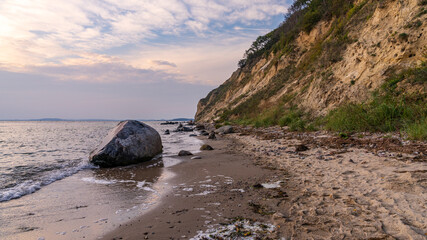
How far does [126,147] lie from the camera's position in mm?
7352

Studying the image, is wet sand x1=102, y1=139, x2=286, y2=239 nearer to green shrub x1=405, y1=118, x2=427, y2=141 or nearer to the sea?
the sea

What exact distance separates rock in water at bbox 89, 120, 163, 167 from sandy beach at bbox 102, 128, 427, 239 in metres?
2.59

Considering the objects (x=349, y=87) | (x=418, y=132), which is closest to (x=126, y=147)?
(x=418, y=132)

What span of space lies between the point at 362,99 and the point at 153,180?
9924 millimetres

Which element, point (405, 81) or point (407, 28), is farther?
point (407, 28)

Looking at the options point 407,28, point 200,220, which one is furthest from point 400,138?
point 407,28

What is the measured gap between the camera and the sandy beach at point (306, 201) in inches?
96.0

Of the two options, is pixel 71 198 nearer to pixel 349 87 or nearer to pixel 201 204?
pixel 201 204

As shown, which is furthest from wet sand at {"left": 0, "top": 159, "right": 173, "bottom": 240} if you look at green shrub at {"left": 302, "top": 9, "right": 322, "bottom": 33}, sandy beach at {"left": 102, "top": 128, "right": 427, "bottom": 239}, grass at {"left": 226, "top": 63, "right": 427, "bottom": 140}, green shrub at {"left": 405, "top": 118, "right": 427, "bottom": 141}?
green shrub at {"left": 302, "top": 9, "right": 322, "bottom": 33}

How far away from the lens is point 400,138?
20.2 ft

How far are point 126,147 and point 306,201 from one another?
5.81 meters

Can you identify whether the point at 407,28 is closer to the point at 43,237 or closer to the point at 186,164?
the point at 186,164

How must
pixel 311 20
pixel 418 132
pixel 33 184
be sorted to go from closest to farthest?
pixel 33 184 < pixel 418 132 < pixel 311 20

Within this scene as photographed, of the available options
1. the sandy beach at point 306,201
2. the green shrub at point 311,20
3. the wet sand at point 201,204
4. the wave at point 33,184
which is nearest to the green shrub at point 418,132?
the sandy beach at point 306,201
